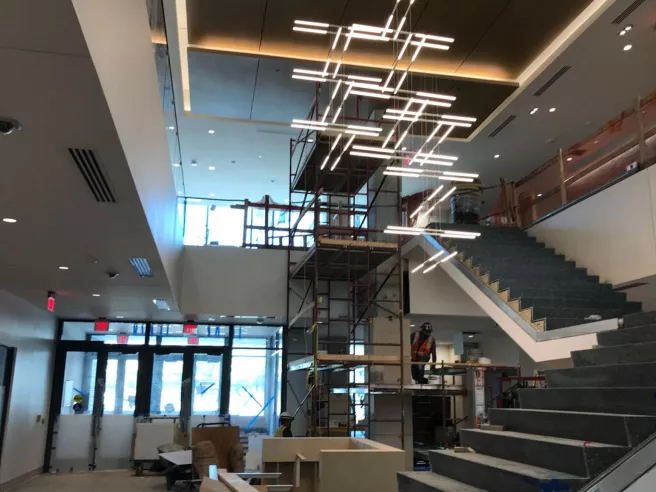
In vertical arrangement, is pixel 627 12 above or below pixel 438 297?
above

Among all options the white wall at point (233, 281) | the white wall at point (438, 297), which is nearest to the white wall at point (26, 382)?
the white wall at point (233, 281)

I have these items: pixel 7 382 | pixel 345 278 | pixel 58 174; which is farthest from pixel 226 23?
pixel 7 382

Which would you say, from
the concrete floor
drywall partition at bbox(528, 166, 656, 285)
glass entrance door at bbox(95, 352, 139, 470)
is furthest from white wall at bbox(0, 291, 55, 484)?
drywall partition at bbox(528, 166, 656, 285)

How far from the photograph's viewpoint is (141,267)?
7152 mm

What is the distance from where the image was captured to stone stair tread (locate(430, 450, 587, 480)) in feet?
11.1

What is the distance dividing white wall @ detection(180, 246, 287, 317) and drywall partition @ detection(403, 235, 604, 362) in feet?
9.73

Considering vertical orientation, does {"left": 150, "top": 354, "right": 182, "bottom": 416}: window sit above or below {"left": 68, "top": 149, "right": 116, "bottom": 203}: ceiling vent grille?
below

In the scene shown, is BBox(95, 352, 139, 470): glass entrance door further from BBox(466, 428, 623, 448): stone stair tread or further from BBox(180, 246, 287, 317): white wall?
BBox(466, 428, 623, 448): stone stair tread

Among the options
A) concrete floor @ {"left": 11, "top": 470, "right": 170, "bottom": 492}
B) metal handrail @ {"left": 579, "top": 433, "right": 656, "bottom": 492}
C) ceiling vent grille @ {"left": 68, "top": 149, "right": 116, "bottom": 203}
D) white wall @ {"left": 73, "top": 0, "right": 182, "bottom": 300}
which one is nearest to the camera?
white wall @ {"left": 73, "top": 0, "right": 182, "bottom": 300}

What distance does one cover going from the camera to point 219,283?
11.3 m

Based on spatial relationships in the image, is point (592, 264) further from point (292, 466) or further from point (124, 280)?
point (124, 280)

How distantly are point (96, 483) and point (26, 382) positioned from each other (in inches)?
84.2

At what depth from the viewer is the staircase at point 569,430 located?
3385 millimetres

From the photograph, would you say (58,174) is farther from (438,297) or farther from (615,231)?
(438,297)
